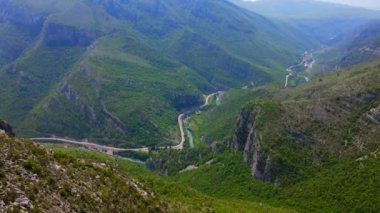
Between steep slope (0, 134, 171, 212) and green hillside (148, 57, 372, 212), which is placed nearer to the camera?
steep slope (0, 134, 171, 212)

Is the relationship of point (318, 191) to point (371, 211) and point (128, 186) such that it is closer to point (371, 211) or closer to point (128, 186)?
point (371, 211)

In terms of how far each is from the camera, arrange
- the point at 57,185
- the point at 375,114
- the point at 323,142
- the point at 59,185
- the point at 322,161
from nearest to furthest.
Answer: the point at 57,185 < the point at 59,185 < the point at 322,161 < the point at 375,114 < the point at 323,142

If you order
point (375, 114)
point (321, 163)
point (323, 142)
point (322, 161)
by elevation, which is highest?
point (375, 114)

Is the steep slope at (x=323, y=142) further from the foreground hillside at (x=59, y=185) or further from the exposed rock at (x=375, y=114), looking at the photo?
the foreground hillside at (x=59, y=185)

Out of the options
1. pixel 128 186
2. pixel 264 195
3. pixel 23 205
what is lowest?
pixel 264 195

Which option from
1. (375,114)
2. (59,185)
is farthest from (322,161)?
(59,185)

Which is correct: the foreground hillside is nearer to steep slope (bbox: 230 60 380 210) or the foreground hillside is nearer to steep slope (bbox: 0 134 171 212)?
steep slope (bbox: 0 134 171 212)

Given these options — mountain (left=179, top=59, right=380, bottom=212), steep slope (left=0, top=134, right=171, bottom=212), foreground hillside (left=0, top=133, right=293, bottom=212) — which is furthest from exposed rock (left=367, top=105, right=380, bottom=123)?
steep slope (left=0, top=134, right=171, bottom=212)

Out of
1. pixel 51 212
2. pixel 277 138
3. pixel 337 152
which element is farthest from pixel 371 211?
pixel 51 212

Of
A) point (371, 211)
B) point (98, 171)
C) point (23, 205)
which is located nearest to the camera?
point (23, 205)

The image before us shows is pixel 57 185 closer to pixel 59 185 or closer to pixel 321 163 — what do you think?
pixel 59 185

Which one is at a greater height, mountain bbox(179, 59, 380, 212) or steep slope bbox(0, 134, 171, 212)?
steep slope bbox(0, 134, 171, 212)
